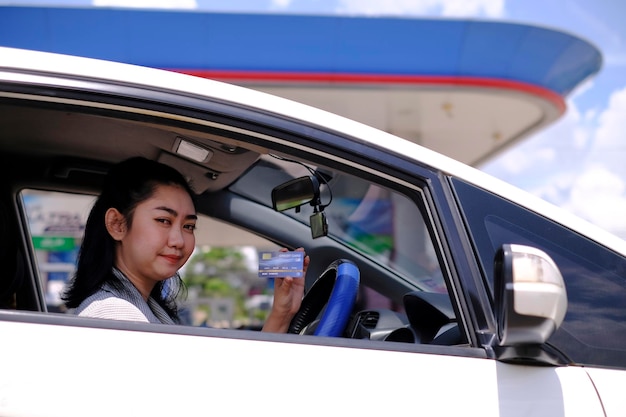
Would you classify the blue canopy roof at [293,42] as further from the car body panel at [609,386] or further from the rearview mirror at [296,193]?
the car body panel at [609,386]

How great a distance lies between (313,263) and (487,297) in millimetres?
1400

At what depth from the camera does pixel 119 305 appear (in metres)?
1.84

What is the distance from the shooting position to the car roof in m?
1.55

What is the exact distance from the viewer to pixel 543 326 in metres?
1.34

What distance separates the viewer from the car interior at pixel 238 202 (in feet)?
7.43

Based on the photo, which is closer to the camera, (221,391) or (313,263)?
(221,391)

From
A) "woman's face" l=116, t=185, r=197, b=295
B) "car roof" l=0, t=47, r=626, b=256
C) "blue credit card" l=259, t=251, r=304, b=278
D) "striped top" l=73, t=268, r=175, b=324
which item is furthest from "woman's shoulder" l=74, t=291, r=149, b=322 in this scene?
"car roof" l=0, t=47, r=626, b=256

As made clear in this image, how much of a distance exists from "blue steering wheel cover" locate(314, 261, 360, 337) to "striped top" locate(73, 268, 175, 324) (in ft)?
1.55

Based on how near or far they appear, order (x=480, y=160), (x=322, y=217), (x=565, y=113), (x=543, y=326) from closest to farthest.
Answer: (x=543, y=326) → (x=322, y=217) → (x=565, y=113) → (x=480, y=160)

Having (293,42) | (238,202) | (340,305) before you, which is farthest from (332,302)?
(293,42)

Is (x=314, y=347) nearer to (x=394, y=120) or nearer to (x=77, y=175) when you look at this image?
(x=77, y=175)

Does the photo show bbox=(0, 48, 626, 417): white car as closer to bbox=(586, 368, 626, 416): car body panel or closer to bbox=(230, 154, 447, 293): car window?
bbox=(586, 368, 626, 416): car body panel

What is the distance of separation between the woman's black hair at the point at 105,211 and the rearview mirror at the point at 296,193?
1.55ft

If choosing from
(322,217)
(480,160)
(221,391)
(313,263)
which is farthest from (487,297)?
(480,160)
